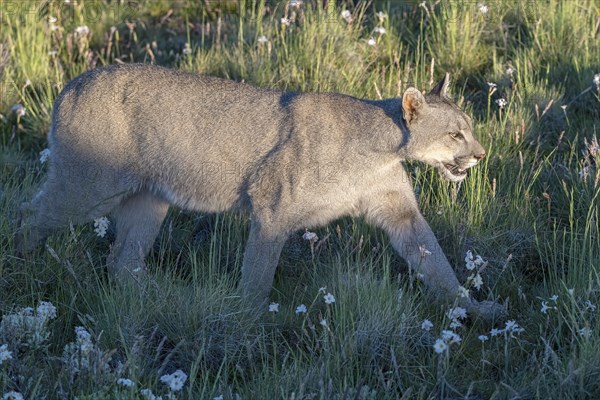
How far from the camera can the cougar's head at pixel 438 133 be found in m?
5.89

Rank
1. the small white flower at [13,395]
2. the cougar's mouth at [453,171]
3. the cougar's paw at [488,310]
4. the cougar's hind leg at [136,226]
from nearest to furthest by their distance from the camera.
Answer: the small white flower at [13,395] < the cougar's paw at [488,310] < the cougar's mouth at [453,171] < the cougar's hind leg at [136,226]

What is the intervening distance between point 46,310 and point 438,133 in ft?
8.48

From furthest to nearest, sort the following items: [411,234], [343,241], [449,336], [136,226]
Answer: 1. [136,226]
2. [343,241]
3. [411,234]
4. [449,336]

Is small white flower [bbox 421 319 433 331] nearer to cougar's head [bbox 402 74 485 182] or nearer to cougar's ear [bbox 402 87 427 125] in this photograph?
cougar's head [bbox 402 74 485 182]

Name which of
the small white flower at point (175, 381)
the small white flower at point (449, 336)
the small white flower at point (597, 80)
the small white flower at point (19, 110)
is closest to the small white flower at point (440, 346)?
the small white flower at point (449, 336)

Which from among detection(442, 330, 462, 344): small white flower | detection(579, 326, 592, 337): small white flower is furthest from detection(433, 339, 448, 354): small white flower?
detection(579, 326, 592, 337): small white flower

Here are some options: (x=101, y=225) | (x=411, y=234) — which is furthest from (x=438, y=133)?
(x=101, y=225)

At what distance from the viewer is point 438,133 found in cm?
589

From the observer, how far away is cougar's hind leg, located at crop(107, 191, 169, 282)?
6.65m

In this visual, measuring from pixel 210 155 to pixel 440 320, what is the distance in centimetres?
187

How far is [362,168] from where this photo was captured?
6.00 meters

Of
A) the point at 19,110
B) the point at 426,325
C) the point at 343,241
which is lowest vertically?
the point at 343,241

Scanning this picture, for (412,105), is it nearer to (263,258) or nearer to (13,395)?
(263,258)

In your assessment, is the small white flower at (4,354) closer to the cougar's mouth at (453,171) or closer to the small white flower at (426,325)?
the small white flower at (426,325)
